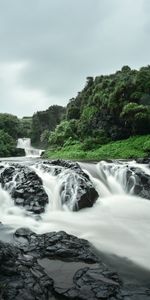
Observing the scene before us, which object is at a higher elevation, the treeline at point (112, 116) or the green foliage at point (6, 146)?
the treeline at point (112, 116)

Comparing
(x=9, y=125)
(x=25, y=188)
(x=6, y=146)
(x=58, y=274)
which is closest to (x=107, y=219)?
(x=25, y=188)

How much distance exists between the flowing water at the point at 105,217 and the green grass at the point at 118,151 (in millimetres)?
9338

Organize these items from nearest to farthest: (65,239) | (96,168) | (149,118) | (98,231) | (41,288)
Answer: (41,288)
(65,239)
(98,231)
(96,168)
(149,118)

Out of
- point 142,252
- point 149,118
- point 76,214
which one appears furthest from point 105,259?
point 149,118

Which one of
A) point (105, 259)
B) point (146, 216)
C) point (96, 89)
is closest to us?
point (105, 259)

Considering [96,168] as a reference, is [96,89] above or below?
above

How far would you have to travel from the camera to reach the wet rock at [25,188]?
13.7 meters

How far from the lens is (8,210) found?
44.4ft

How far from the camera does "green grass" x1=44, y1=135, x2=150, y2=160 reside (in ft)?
91.3

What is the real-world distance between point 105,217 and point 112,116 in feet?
74.0

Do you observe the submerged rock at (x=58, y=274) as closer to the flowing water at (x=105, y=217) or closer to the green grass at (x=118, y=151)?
the flowing water at (x=105, y=217)

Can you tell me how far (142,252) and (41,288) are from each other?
3.74 m

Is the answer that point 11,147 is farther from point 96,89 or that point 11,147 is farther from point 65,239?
point 65,239

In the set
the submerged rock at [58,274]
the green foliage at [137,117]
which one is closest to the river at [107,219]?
the submerged rock at [58,274]
